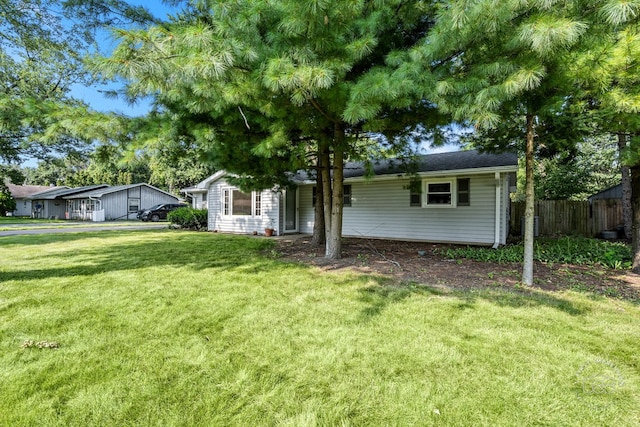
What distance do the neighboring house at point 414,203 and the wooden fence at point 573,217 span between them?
1.50 m

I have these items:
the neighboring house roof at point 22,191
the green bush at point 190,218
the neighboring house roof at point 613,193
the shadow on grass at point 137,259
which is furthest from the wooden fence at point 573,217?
the neighboring house roof at point 22,191

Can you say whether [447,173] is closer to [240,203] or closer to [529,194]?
[529,194]

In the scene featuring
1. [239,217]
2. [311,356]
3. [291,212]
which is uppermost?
[291,212]

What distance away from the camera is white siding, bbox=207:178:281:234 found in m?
12.9

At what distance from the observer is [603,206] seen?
39.1ft

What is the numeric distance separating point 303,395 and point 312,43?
3737 millimetres

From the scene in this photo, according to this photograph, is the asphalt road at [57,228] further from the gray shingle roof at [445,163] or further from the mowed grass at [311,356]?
the gray shingle roof at [445,163]

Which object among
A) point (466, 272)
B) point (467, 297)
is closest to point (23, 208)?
point (466, 272)

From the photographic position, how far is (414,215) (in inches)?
420

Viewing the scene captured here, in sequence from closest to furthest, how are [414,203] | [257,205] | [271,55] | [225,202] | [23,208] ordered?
[271,55] < [414,203] < [257,205] < [225,202] < [23,208]

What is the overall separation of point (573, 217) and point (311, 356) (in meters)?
13.9

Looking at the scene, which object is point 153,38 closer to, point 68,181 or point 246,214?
point 246,214

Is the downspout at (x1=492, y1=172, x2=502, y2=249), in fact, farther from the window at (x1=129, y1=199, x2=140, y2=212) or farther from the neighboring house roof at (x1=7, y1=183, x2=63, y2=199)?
the neighboring house roof at (x1=7, y1=183, x2=63, y2=199)

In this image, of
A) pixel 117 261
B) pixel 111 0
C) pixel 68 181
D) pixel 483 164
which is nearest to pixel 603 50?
pixel 483 164
